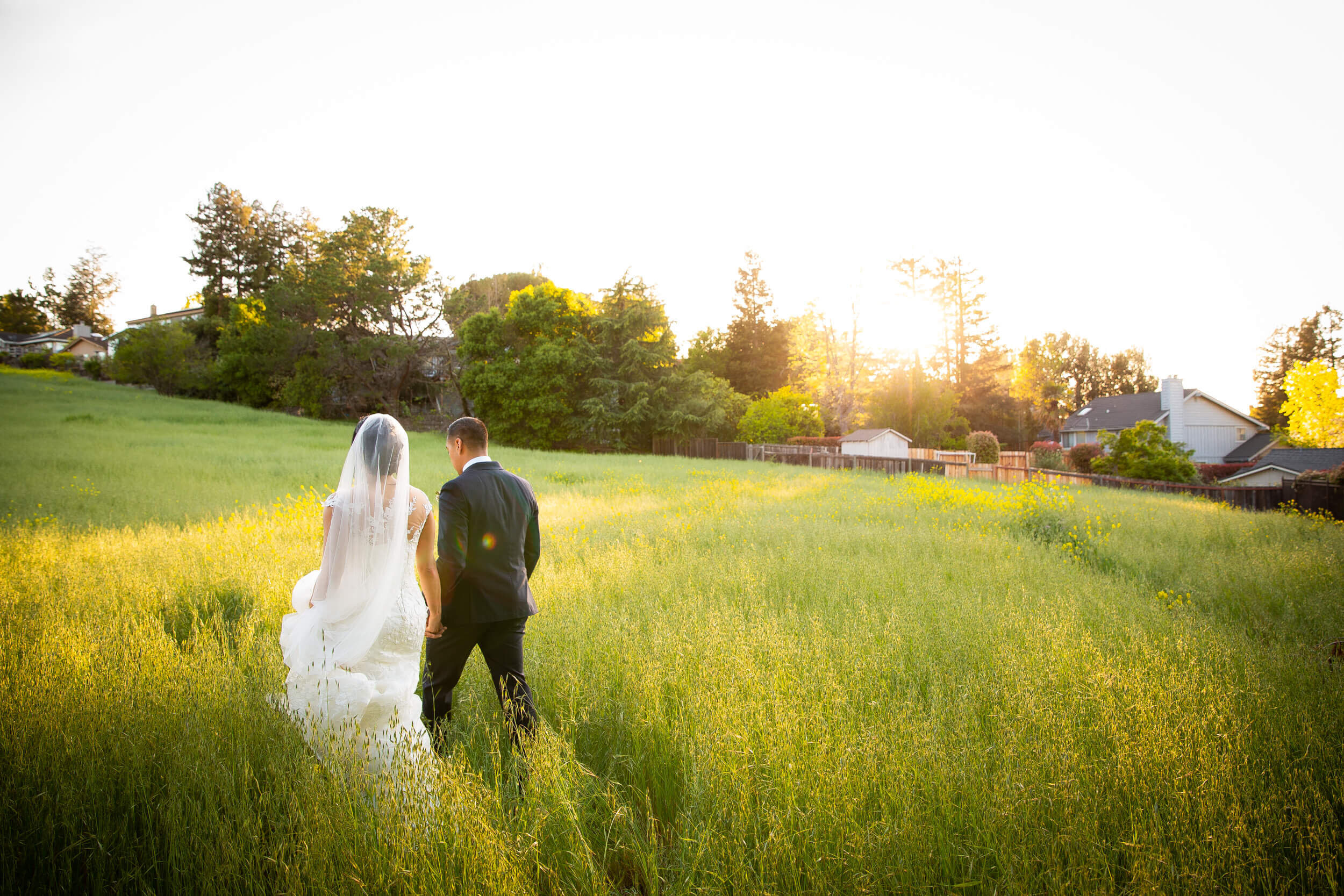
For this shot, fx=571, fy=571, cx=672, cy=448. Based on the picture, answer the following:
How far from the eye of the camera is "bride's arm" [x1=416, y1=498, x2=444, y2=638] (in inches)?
122

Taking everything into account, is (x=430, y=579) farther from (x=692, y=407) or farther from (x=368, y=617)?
(x=692, y=407)

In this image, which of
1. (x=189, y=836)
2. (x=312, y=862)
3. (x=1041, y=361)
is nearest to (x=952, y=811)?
(x=312, y=862)

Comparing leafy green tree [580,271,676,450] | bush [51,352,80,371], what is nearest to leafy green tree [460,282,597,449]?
leafy green tree [580,271,676,450]

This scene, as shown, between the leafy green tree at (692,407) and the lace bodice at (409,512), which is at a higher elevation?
the leafy green tree at (692,407)

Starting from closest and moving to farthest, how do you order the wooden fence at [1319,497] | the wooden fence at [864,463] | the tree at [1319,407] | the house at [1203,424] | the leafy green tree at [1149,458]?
the wooden fence at [1319,497] → the wooden fence at [864,463] → the leafy green tree at [1149,458] → the tree at [1319,407] → the house at [1203,424]

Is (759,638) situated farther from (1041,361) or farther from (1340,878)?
(1041,361)

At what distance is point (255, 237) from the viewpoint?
58125 millimetres

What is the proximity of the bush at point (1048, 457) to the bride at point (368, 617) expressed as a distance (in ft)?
122

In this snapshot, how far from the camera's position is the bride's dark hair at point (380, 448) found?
3.08m

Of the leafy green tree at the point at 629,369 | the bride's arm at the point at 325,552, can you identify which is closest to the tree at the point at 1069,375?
the leafy green tree at the point at 629,369

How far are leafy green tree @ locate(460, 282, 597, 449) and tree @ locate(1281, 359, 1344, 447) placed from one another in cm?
4105

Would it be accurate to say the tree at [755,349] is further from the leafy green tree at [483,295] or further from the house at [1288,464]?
the house at [1288,464]

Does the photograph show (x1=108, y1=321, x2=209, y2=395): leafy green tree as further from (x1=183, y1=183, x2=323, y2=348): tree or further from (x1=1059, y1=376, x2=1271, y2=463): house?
(x1=1059, y1=376, x2=1271, y2=463): house

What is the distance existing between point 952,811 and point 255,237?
74.3 metres
